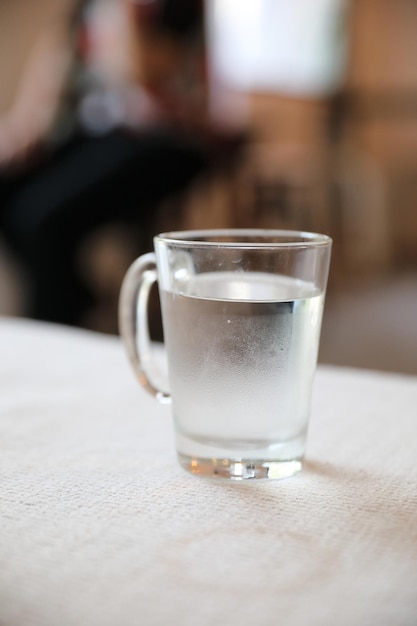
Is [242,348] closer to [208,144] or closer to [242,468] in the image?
[242,468]

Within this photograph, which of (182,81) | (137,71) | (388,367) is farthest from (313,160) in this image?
(388,367)

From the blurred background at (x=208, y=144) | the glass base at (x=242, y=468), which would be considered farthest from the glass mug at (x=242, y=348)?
the blurred background at (x=208, y=144)

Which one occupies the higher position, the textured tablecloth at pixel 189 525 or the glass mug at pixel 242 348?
the glass mug at pixel 242 348

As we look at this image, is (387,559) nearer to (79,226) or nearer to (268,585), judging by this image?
(268,585)

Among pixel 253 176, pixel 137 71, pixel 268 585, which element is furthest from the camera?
pixel 253 176

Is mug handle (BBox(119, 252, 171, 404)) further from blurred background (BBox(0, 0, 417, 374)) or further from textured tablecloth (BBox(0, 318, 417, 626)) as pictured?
blurred background (BBox(0, 0, 417, 374))

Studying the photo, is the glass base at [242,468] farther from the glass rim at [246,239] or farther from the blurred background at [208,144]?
the blurred background at [208,144]
